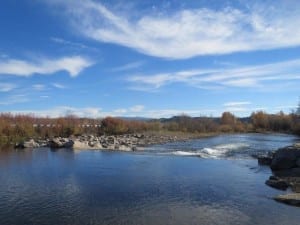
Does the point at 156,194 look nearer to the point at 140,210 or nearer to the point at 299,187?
the point at 140,210

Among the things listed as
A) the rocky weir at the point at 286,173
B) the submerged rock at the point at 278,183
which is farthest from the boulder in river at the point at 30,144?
the submerged rock at the point at 278,183

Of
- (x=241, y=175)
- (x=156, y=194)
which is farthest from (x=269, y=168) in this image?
(x=156, y=194)

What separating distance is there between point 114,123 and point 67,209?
75.5 m

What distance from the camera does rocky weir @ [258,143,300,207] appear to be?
23516 mm

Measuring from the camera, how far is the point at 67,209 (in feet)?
69.7

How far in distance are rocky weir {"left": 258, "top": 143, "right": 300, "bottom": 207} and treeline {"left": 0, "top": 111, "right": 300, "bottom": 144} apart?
4551cm

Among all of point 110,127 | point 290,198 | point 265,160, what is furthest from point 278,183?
point 110,127

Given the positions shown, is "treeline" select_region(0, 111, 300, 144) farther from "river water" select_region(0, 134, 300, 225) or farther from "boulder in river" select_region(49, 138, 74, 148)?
"river water" select_region(0, 134, 300, 225)

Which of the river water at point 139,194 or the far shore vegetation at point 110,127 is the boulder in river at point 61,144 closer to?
the far shore vegetation at point 110,127

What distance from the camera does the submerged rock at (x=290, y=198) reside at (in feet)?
73.0

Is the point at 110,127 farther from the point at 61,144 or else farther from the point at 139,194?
the point at 139,194

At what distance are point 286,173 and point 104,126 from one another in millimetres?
67208

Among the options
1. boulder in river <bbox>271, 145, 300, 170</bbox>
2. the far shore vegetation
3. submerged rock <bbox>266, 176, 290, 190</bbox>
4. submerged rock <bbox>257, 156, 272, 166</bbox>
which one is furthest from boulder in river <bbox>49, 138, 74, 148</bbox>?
submerged rock <bbox>266, 176, 290, 190</bbox>

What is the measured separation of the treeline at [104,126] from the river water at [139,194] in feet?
111
